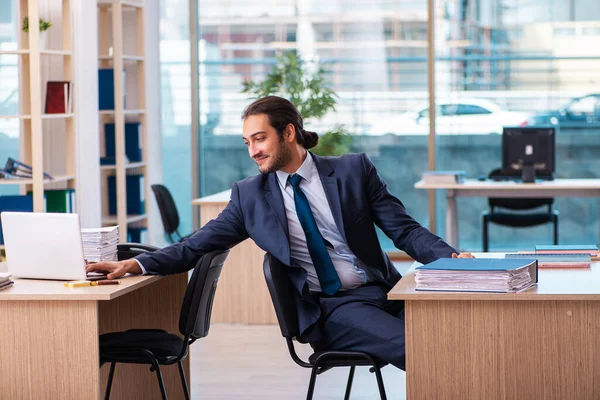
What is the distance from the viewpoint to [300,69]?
9.27 m

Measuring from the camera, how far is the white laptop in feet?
10.8

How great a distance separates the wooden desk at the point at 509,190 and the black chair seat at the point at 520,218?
39 cm

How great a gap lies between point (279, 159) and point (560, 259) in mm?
1139

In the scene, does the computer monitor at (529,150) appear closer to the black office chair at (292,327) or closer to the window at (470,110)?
the window at (470,110)

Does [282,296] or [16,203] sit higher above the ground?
[16,203]

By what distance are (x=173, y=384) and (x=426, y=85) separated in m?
5.73

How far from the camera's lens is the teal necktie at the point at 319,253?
3.56m

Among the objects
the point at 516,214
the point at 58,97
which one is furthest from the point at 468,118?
the point at 58,97

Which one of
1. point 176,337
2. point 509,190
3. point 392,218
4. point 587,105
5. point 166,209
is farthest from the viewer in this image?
point 587,105

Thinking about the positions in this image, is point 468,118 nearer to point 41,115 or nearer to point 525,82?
point 525,82

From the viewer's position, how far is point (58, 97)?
6582 millimetres

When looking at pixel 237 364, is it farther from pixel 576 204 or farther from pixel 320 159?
pixel 576 204

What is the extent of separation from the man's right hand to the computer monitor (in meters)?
5.11

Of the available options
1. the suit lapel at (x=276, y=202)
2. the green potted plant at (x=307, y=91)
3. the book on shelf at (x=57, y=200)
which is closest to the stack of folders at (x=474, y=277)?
the suit lapel at (x=276, y=202)
